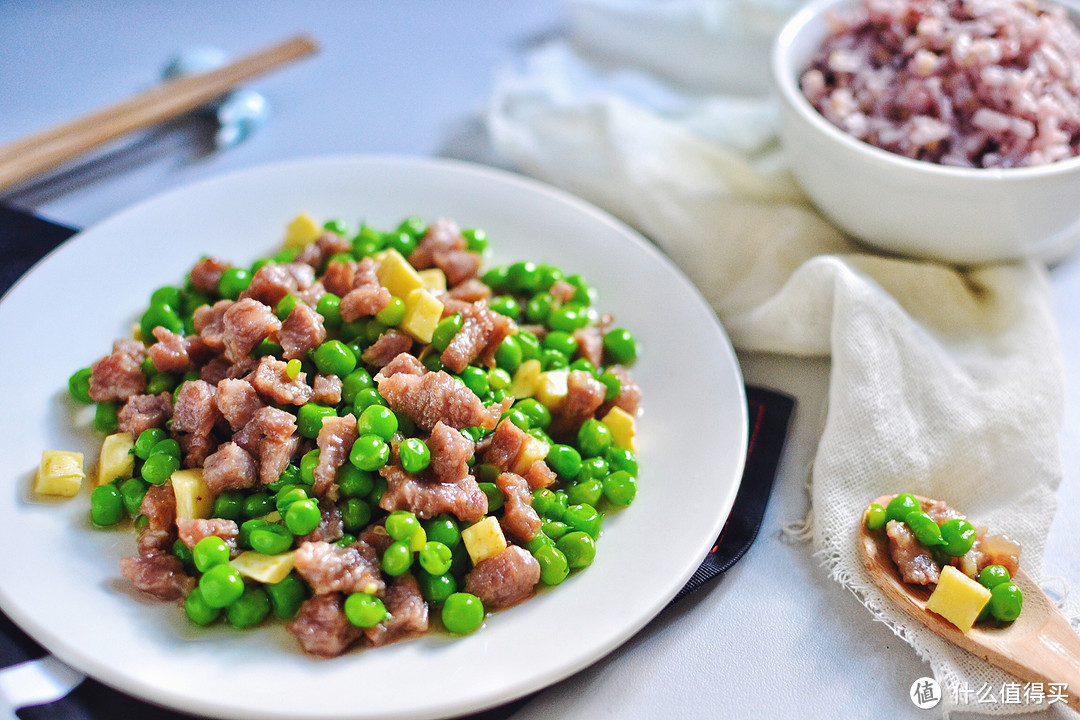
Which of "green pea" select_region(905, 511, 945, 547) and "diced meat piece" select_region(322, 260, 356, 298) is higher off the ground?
"diced meat piece" select_region(322, 260, 356, 298)

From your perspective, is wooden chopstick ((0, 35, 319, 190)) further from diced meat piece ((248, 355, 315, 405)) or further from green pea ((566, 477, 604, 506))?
green pea ((566, 477, 604, 506))

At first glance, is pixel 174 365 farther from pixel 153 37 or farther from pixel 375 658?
pixel 153 37

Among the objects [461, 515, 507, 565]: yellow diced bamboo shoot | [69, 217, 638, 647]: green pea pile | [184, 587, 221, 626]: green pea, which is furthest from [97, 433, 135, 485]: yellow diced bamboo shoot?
[461, 515, 507, 565]: yellow diced bamboo shoot

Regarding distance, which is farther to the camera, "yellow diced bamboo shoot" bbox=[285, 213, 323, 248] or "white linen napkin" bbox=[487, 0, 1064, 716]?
"yellow diced bamboo shoot" bbox=[285, 213, 323, 248]

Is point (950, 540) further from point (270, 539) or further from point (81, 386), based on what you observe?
point (81, 386)

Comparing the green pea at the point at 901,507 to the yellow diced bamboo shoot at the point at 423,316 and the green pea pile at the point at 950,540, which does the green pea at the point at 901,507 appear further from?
the yellow diced bamboo shoot at the point at 423,316

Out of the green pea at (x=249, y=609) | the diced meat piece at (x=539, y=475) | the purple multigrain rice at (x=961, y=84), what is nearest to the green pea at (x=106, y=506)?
the green pea at (x=249, y=609)
